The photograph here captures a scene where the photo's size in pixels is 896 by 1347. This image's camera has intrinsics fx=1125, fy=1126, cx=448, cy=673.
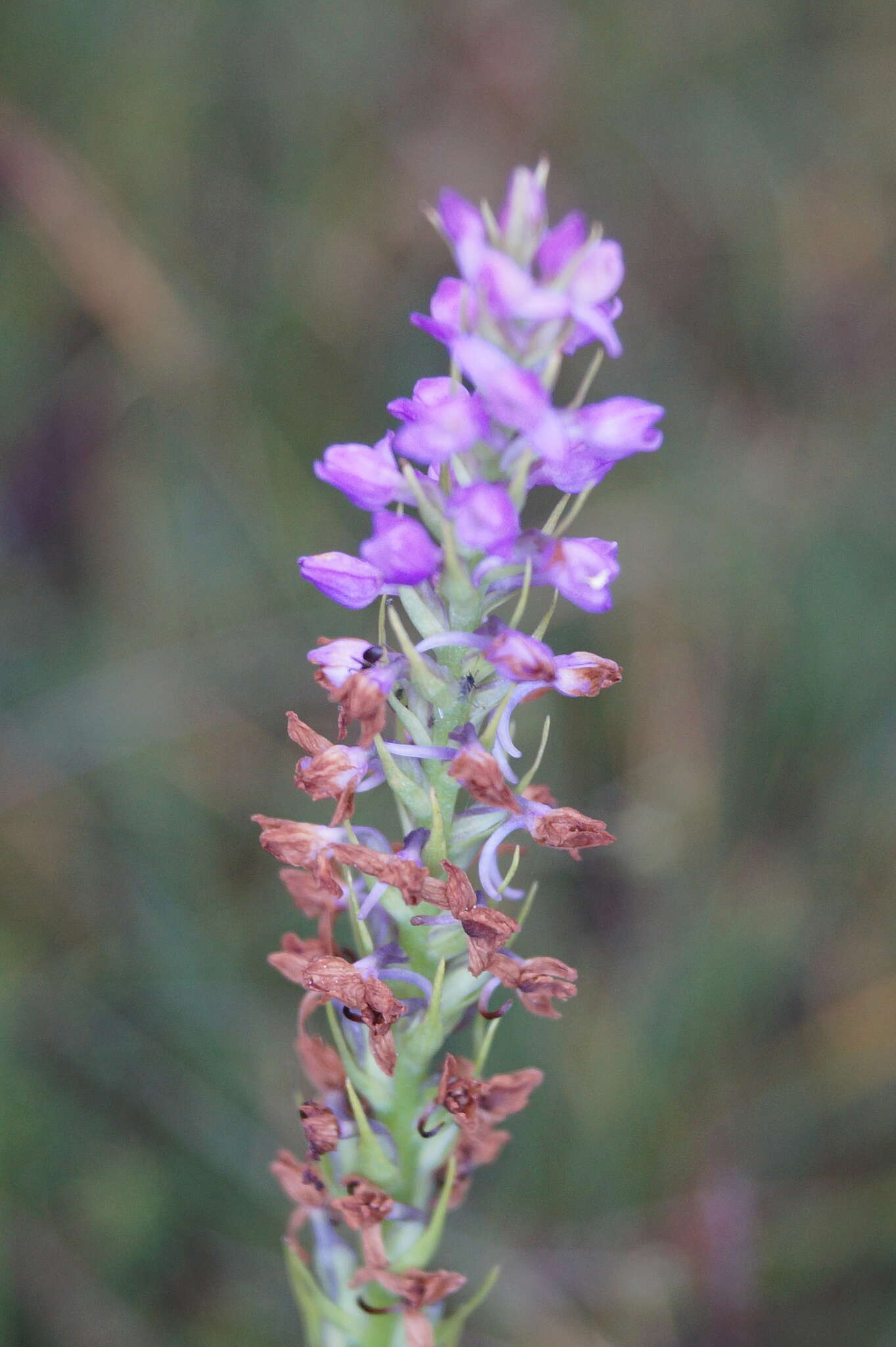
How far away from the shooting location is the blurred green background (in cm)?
382

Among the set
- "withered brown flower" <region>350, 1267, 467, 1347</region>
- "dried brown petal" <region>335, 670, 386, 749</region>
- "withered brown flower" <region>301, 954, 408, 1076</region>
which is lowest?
"withered brown flower" <region>350, 1267, 467, 1347</region>

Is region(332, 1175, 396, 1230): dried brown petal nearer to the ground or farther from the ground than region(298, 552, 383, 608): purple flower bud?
nearer to the ground

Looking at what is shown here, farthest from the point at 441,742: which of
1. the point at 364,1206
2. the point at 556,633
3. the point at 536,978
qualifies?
the point at 556,633

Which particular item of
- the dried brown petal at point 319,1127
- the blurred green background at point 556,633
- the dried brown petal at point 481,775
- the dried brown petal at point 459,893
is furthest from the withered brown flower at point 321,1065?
the blurred green background at point 556,633

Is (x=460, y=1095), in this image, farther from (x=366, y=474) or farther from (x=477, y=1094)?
(x=366, y=474)

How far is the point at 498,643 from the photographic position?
5.57 feet

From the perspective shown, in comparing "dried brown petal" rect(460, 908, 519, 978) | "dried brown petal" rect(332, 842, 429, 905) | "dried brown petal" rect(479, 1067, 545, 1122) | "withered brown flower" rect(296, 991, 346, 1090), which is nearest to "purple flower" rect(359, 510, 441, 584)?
"dried brown petal" rect(332, 842, 429, 905)

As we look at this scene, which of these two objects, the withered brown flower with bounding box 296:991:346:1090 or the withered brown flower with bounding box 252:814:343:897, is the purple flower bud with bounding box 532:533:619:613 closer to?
the withered brown flower with bounding box 252:814:343:897

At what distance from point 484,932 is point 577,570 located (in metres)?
0.61

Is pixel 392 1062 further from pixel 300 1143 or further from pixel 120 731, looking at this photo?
pixel 120 731

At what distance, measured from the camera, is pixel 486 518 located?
157 cm

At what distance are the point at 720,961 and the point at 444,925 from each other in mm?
2600

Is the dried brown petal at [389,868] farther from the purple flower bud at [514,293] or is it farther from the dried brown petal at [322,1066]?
the purple flower bud at [514,293]

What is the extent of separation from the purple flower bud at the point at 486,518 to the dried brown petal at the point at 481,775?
0.33m
